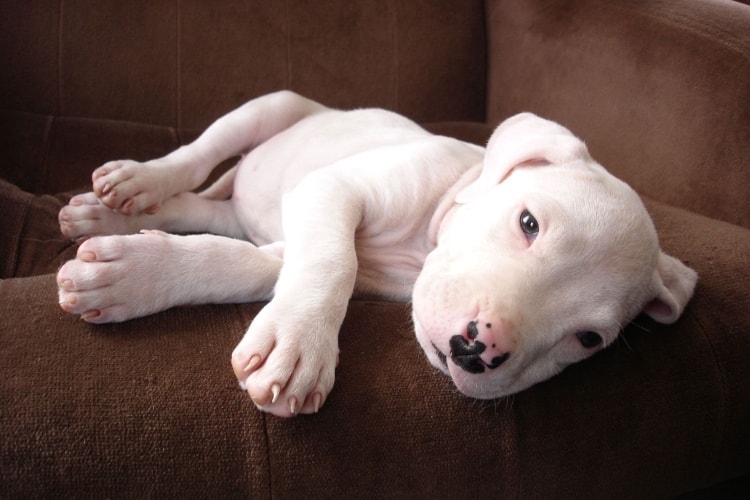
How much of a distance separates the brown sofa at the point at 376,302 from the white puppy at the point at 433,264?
6 cm

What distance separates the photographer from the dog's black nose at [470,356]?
44.9 inches

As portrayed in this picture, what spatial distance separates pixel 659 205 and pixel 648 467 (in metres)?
1.11

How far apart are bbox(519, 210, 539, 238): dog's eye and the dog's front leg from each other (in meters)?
0.41

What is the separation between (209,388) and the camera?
110 cm

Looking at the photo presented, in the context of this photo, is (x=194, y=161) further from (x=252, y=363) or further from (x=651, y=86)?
(x=651, y=86)

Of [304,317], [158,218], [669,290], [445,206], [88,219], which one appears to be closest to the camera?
[304,317]

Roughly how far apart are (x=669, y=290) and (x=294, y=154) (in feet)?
4.52

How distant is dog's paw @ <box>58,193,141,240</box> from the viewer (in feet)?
6.16

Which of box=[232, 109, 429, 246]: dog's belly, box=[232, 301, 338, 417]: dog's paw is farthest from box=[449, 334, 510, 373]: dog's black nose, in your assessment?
box=[232, 109, 429, 246]: dog's belly

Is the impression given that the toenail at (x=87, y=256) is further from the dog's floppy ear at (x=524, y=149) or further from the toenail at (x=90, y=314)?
the dog's floppy ear at (x=524, y=149)

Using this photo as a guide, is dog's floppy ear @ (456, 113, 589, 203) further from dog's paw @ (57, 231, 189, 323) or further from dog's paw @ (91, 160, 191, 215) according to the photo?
dog's paw @ (91, 160, 191, 215)

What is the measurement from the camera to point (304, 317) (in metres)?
1.21

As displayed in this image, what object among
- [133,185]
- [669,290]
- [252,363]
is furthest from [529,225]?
[133,185]

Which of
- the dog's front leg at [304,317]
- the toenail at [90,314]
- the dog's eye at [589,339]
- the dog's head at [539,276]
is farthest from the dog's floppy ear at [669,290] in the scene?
the toenail at [90,314]
